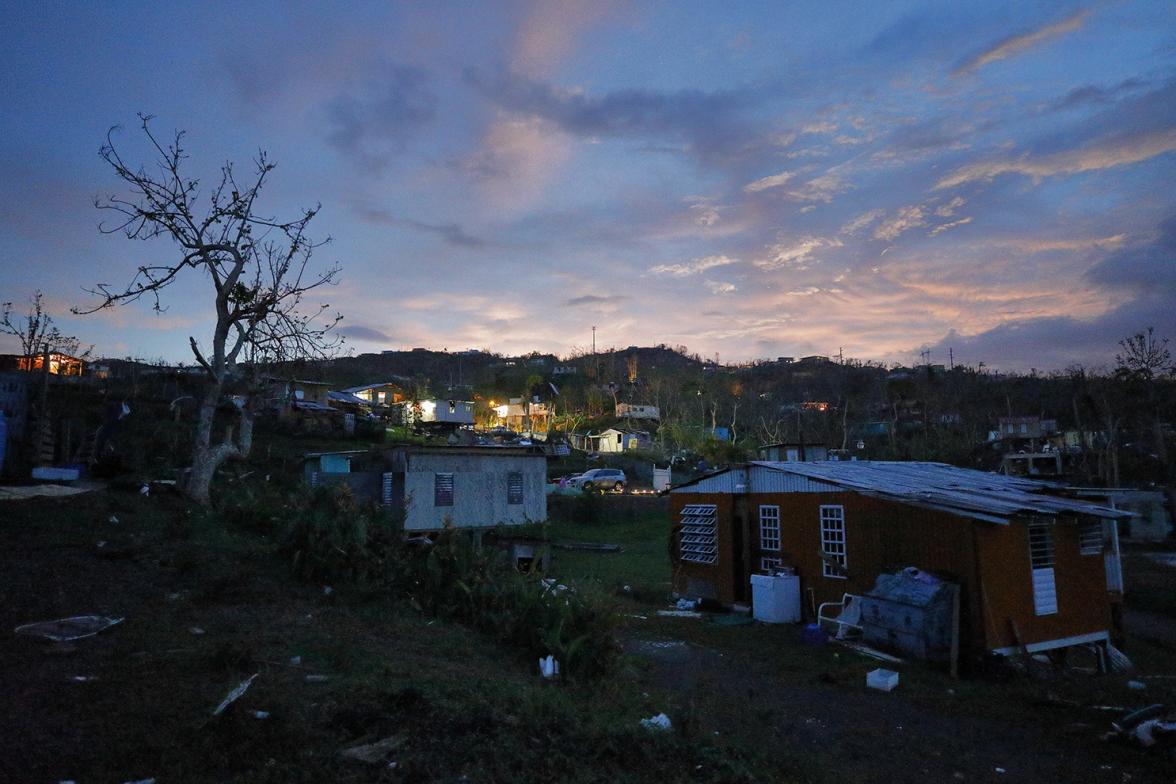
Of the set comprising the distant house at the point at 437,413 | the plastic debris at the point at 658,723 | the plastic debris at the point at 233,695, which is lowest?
the plastic debris at the point at 658,723

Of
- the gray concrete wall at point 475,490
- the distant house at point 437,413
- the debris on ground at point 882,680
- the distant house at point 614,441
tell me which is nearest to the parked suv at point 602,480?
the gray concrete wall at point 475,490

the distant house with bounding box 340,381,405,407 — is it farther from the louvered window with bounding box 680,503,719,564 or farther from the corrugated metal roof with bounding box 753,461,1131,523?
the corrugated metal roof with bounding box 753,461,1131,523

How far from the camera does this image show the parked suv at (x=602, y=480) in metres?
43.7

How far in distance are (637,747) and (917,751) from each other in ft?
14.3

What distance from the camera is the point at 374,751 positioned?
5.09 m

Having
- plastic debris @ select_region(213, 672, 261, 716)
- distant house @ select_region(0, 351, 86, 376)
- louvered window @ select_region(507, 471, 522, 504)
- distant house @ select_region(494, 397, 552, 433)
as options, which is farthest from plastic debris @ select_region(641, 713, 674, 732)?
distant house @ select_region(494, 397, 552, 433)

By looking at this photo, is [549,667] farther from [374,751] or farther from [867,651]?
[867,651]

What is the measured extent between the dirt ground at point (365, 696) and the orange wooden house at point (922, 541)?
1.45 metres

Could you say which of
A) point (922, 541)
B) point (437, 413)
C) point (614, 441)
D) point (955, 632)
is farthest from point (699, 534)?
point (614, 441)

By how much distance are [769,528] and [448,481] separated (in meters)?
13.8

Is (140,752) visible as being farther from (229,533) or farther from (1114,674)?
(1114,674)

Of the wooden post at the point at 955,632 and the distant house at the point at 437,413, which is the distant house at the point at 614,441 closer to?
the distant house at the point at 437,413

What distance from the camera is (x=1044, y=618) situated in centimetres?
1339

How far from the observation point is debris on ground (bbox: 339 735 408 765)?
4.95m
